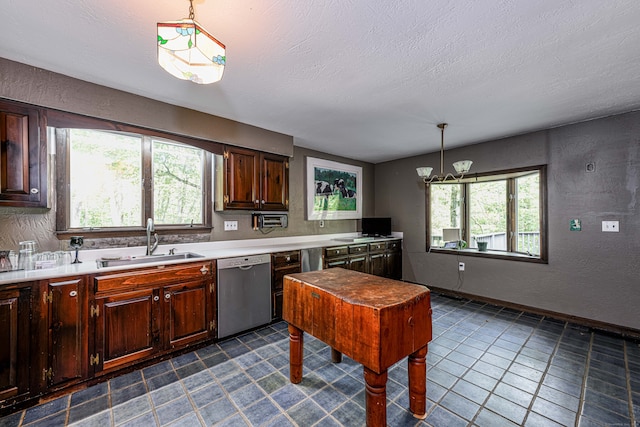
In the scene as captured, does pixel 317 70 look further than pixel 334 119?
No

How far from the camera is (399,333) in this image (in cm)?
147

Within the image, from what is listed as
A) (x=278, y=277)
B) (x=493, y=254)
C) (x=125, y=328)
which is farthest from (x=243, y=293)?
(x=493, y=254)

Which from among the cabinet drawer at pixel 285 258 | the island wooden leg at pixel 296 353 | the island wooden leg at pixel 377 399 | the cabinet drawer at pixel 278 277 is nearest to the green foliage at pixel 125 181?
the cabinet drawer at pixel 285 258

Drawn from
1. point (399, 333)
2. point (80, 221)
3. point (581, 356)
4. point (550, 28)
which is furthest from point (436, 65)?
point (80, 221)

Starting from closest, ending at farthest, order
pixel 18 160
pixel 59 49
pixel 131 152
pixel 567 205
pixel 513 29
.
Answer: pixel 513 29, pixel 59 49, pixel 18 160, pixel 131 152, pixel 567 205

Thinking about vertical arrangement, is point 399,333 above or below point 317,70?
below

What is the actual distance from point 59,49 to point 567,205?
509 cm

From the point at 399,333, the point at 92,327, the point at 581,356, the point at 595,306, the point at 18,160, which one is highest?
the point at 18,160

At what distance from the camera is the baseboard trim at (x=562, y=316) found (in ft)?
9.23

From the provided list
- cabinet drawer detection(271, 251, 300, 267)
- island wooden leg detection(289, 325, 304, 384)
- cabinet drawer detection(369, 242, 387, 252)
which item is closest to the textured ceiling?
cabinet drawer detection(271, 251, 300, 267)

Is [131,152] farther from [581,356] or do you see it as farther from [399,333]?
[581,356]

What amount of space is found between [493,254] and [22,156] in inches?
204

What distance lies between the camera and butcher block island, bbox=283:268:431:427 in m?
1.41

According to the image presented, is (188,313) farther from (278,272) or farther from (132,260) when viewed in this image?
(278,272)
